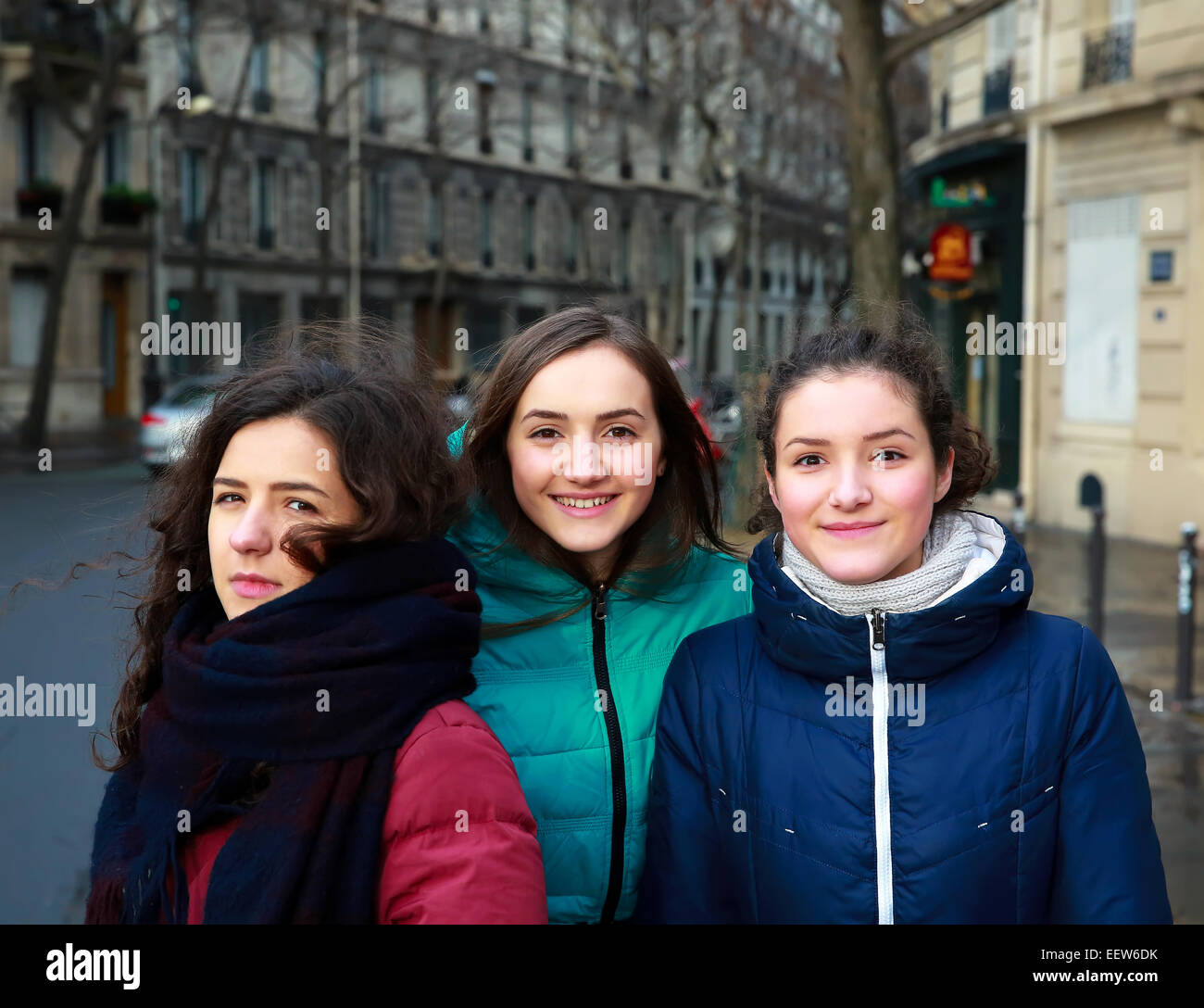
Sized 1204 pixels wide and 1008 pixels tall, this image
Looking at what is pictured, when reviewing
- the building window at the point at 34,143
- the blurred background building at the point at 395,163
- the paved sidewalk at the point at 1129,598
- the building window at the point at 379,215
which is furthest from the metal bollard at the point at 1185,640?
the building window at the point at 379,215

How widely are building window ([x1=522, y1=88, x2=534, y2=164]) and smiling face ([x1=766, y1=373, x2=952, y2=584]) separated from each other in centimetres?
4362

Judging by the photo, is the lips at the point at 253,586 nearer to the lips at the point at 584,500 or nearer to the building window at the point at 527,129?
the lips at the point at 584,500

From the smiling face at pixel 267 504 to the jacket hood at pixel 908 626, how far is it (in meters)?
0.75

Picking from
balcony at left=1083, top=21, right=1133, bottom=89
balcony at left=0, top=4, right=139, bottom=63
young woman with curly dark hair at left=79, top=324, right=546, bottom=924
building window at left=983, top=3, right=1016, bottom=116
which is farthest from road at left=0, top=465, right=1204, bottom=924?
balcony at left=0, top=4, right=139, bottom=63

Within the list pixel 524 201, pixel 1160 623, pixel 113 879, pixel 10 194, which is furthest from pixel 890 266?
pixel 524 201

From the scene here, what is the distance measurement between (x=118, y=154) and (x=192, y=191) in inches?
116

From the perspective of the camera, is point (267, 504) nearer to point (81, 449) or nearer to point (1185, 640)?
point (1185, 640)

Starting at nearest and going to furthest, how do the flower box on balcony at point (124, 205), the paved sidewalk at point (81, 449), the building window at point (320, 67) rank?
the paved sidewalk at point (81, 449)
the building window at point (320, 67)
the flower box on balcony at point (124, 205)

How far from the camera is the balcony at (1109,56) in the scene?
16281 millimetres

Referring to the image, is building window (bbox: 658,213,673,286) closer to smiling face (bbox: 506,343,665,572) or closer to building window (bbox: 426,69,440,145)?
building window (bbox: 426,69,440,145)

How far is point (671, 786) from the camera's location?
2.52 m

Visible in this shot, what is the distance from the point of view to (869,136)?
31.7ft

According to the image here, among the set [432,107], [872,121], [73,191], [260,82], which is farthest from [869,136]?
[260,82]

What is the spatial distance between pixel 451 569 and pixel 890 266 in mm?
7789
